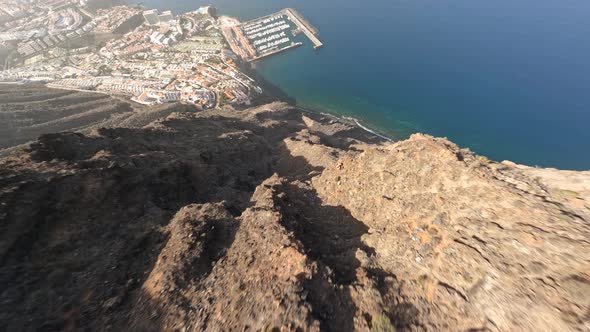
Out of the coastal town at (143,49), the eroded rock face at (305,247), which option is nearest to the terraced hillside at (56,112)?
the coastal town at (143,49)

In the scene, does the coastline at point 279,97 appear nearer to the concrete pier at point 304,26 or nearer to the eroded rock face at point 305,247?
the concrete pier at point 304,26

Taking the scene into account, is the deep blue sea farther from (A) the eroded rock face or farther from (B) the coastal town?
(A) the eroded rock face

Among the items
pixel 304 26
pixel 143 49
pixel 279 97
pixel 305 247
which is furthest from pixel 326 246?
pixel 304 26

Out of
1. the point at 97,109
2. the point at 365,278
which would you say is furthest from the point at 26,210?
the point at 97,109

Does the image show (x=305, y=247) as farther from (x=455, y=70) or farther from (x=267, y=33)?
(x=267, y=33)

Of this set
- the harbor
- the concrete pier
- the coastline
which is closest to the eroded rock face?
the coastline
